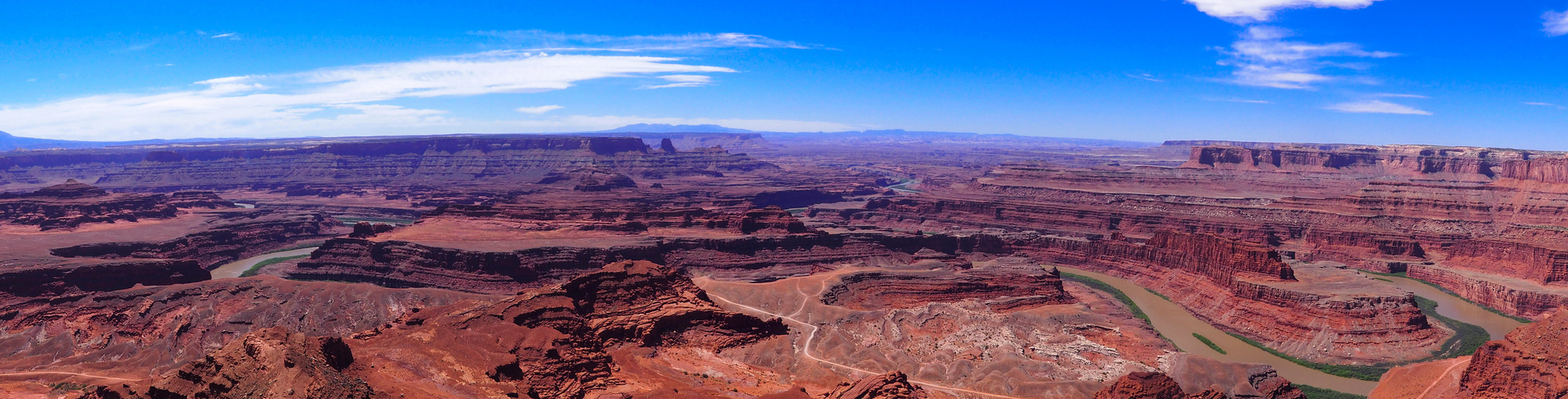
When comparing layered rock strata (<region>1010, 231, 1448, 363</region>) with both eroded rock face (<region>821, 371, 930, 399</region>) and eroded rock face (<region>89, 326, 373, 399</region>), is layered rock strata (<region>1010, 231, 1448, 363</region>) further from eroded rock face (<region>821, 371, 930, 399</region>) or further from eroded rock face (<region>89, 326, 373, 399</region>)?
eroded rock face (<region>89, 326, 373, 399</region>)

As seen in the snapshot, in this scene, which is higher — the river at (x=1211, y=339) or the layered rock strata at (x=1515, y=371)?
the layered rock strata at (x=1515, y=371)

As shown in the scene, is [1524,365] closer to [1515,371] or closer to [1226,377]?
[1515,371]

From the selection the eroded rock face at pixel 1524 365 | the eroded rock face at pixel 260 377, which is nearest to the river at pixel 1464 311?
the eroded rock face at pixel 1524 365

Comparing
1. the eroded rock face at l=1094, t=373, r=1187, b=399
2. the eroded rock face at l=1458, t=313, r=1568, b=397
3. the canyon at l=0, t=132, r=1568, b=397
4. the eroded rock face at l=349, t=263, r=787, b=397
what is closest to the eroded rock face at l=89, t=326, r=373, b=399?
the canyon at l=0, t=132, r=1568, b=397

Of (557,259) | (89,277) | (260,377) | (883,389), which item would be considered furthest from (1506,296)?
(89,277)

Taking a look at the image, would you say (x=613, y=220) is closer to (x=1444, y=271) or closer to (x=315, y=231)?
(x=315, y=231)

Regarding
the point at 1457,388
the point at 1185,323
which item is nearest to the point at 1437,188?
the point at 1185,323

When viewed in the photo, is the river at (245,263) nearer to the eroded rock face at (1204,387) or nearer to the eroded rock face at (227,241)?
the eroded rock face at (227,241)
